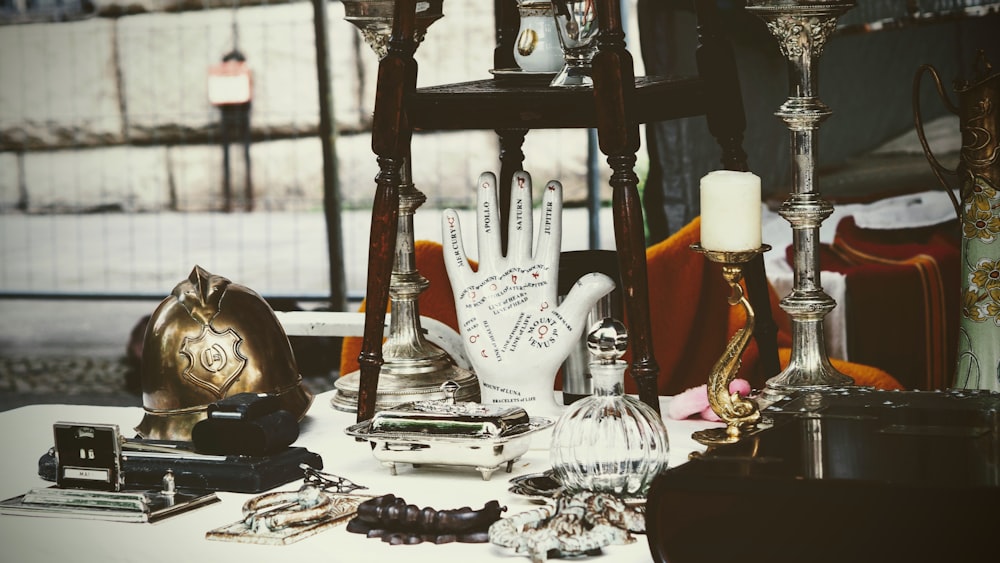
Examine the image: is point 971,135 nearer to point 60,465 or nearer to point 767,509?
point 767,509

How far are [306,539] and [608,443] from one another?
1.00ft

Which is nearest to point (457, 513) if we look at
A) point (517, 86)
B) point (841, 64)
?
point (517, 86)

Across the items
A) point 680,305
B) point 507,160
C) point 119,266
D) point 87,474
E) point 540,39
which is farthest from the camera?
point 119,266

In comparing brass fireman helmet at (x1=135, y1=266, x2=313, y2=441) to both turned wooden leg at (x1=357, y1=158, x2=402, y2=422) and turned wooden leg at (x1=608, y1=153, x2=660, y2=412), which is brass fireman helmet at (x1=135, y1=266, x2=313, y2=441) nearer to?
turned wooden leg at (x1=357, y1=158, x2=402, y2=422)

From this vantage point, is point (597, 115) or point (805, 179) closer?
point (597, 115)

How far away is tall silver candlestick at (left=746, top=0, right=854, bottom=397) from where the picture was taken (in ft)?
5.46

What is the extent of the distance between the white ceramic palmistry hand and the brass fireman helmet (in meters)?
0.26

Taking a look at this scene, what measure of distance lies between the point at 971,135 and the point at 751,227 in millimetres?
376

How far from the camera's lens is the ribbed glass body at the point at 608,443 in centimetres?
129

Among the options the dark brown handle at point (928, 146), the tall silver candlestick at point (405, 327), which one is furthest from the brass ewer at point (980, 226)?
the tall silver candlestick at point (405, 327)

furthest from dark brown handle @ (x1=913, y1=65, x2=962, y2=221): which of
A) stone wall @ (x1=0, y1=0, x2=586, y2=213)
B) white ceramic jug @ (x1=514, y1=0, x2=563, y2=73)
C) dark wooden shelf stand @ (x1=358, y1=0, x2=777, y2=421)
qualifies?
stone wall @ (x1=0, y1=0, x2=586, y2=213)

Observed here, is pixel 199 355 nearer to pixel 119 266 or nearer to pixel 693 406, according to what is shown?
pixel 693 406

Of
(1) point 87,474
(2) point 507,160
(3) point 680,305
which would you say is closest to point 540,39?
(2) point 507,160

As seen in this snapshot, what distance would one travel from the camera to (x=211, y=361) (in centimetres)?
163
